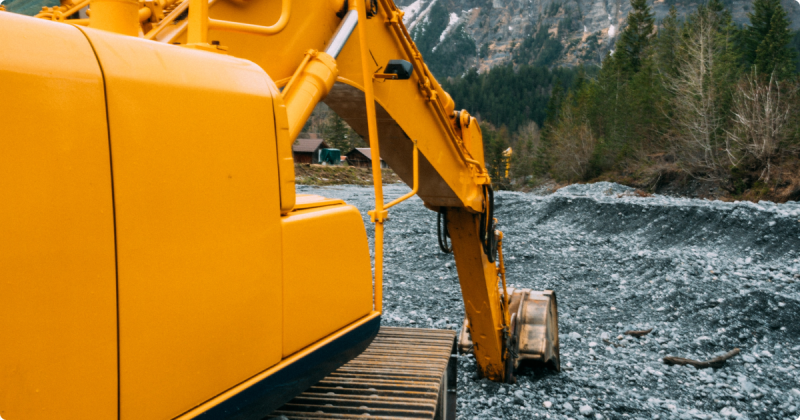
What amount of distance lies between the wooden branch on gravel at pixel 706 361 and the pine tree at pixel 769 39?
38.3 meters

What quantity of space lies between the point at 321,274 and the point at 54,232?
0.83 metres

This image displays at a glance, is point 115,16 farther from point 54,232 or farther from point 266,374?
point 266,374

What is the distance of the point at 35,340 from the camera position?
0.99 m

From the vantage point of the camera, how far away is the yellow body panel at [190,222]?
3.78 feet

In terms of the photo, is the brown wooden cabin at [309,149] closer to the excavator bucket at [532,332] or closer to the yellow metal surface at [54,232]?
the excavator bucket at [532,332]

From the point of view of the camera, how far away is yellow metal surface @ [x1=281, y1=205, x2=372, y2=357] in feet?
5.23

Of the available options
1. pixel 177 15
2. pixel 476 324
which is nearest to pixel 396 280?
pixel 476 324

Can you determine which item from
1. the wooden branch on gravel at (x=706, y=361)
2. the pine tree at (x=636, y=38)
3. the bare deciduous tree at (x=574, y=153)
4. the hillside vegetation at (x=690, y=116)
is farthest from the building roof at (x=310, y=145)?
the wooden branch on gravel at (x=706, y=361)

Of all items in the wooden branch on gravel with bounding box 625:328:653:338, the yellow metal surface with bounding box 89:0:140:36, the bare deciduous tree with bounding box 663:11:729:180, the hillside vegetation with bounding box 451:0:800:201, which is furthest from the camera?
the bare deciduous tree with bounding box 663:11:729:180

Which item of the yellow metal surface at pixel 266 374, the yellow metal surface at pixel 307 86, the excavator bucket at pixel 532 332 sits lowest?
the excavator bucket at pixel 532 332

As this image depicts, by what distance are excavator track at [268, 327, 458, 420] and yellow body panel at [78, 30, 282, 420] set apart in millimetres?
559

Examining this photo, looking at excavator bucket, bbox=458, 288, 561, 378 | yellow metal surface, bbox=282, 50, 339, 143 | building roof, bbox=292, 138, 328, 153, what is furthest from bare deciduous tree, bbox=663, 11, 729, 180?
building roof, bbox=292, 138, 328, 153

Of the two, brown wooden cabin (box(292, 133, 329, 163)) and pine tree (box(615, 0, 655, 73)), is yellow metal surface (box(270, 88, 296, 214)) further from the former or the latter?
brown wooden cabin (box(292, 133, 329, 163))

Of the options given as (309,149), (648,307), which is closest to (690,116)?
(648,307)
